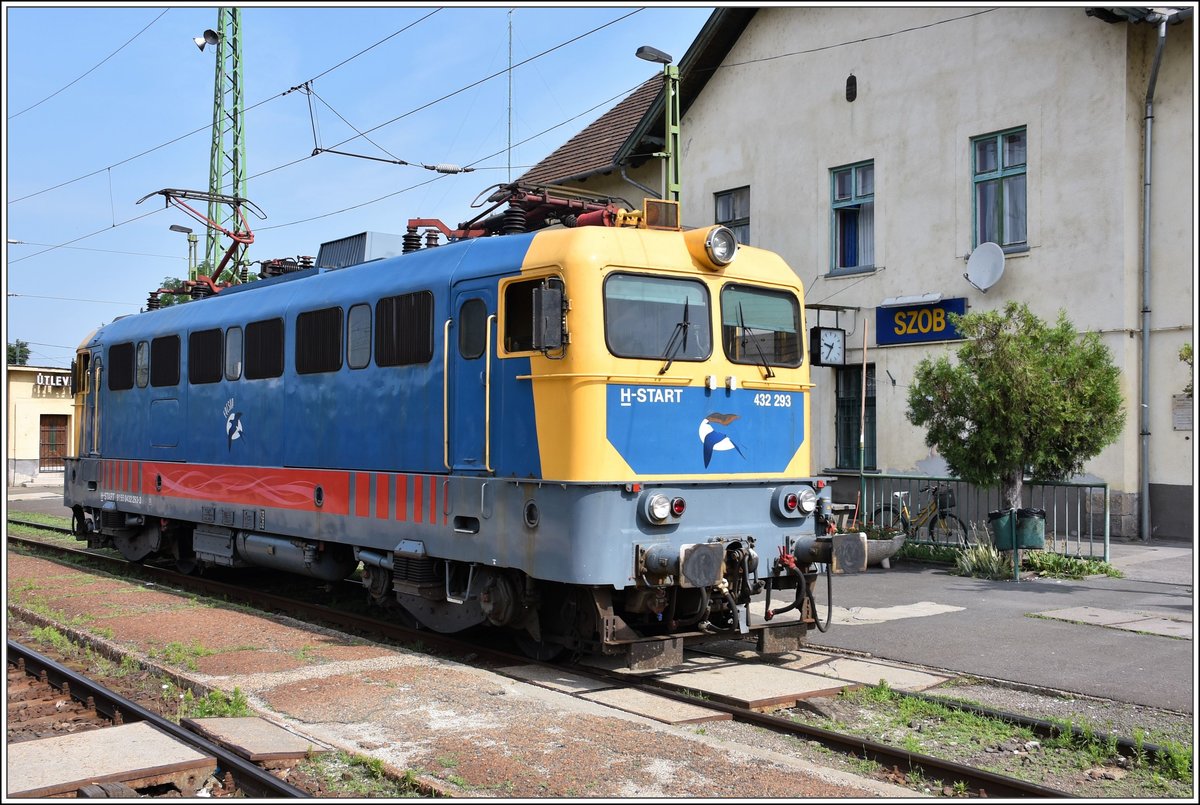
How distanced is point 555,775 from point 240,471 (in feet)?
26.2

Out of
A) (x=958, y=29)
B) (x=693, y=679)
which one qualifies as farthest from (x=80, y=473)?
(x=958, y=29)

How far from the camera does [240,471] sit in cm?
1273

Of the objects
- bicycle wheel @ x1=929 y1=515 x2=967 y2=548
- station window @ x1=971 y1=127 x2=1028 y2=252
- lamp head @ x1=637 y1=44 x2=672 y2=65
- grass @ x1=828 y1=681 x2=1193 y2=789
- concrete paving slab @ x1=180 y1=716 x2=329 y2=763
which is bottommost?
grass @ x1=828 y1=681 x2=1193 y2=789

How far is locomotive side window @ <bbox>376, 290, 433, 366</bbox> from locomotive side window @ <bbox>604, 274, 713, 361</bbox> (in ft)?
6.72

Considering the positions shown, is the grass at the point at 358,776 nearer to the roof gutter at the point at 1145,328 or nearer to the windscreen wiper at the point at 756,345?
the windscreen wiper at the point at 756,345

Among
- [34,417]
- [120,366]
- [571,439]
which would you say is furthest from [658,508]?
[34,417]

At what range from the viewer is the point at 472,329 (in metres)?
9.21

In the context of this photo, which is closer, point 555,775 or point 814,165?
point 555,775

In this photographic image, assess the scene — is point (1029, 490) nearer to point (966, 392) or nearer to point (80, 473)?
point (966, 392)

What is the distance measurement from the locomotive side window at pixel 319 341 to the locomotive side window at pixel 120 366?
535 centimetres

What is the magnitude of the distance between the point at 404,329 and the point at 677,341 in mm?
2779

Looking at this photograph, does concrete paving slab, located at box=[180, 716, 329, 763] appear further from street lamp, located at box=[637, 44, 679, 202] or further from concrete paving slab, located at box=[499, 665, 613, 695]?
street lamp, located at box=[637, 44, 679, 202]

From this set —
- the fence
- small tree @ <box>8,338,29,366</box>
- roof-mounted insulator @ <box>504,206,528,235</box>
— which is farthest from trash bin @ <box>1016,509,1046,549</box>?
small tree @ <box>8,338,29,366</box>

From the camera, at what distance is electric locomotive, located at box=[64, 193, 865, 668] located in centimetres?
825
